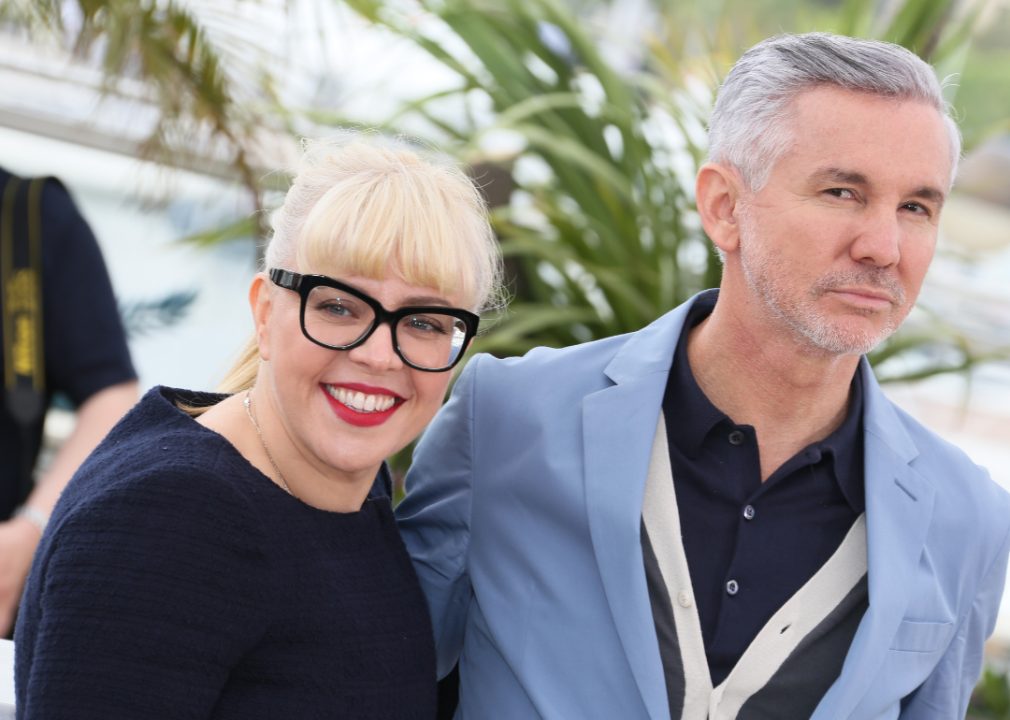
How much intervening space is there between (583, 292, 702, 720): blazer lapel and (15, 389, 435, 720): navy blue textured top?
29 cm

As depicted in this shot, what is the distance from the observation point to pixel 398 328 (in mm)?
1204

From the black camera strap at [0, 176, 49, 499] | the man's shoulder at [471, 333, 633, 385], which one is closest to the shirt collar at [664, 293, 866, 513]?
the man's shoulder at [471, 333, 633, 385]

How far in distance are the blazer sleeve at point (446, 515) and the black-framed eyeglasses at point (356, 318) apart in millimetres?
314

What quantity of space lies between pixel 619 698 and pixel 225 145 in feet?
5.82

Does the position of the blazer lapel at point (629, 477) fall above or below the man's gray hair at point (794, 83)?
below

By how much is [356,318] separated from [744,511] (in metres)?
0.65

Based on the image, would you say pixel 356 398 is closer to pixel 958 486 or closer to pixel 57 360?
pixel 57 360

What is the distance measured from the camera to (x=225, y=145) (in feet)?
8.13

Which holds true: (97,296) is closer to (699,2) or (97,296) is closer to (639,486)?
(639,486)

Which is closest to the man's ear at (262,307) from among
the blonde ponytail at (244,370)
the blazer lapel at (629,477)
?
the blonde ponytail at (244,370)

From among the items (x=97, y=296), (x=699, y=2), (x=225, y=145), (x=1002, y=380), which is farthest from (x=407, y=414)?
→ (x=1002, y=380)

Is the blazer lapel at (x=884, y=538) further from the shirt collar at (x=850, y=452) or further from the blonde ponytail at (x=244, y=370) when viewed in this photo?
the blonde ponytail at (x=244, y=370)

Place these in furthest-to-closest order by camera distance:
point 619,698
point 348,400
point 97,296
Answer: point 97,296, point 619,698, point 348,400

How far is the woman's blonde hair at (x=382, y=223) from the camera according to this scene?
3.84 ft
